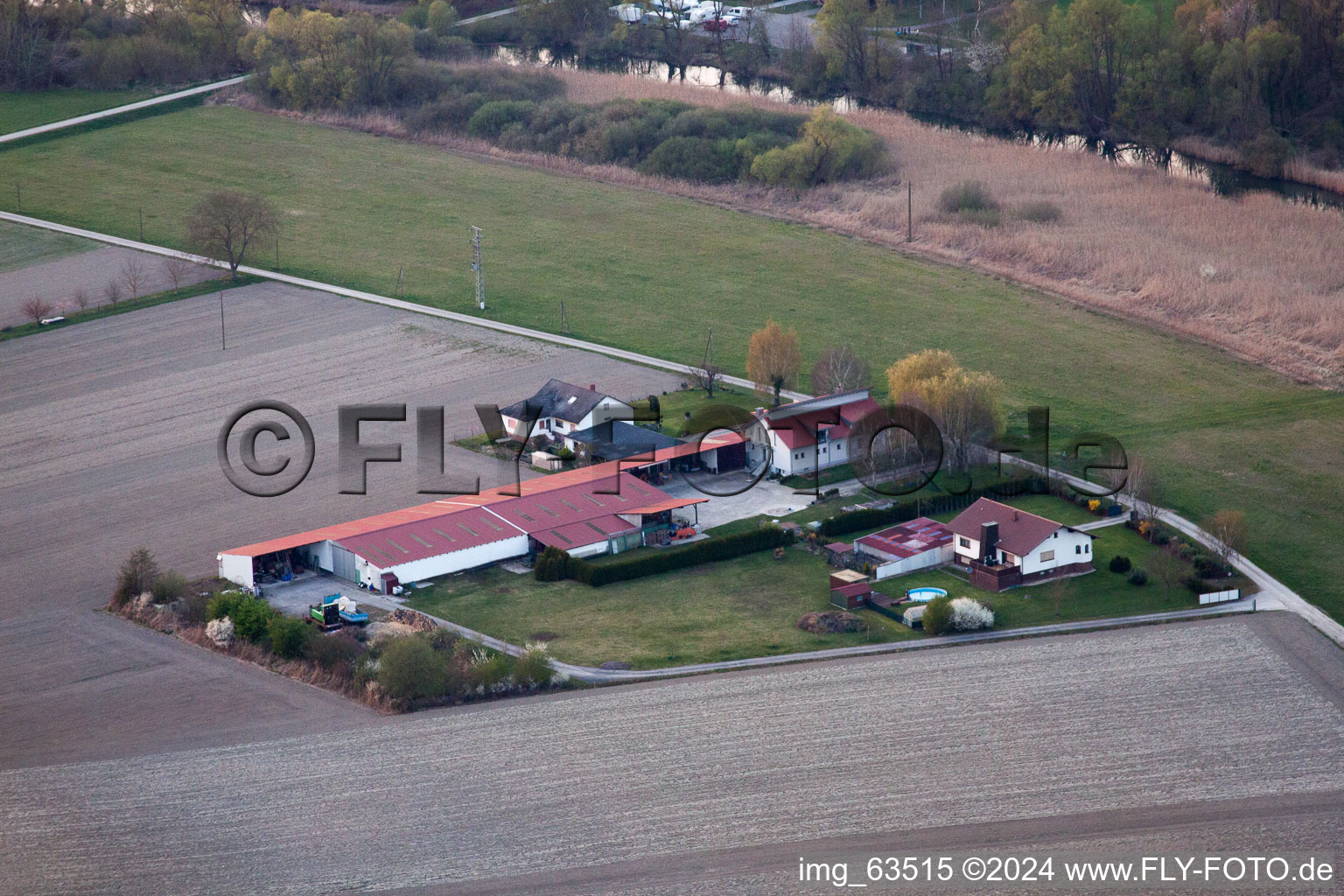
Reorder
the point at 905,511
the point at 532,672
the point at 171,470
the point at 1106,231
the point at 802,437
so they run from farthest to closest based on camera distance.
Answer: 1. the point at 1106,231
2. the point at 171,470
3. the point at 802,437
4. the point at 905,511
5. the point at 532,672

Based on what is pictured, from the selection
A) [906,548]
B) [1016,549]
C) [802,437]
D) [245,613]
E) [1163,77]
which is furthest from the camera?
[1163,77]

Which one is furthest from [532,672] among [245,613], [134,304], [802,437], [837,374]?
[134,304]

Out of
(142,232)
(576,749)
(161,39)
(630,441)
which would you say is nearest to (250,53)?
(161,39)

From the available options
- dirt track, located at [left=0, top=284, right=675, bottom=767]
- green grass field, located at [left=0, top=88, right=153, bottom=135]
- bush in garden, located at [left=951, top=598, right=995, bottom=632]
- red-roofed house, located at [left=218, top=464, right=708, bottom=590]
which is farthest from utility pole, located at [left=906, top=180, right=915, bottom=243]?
green grass field, located at [left=0, top=88, right=153, bottom=135]

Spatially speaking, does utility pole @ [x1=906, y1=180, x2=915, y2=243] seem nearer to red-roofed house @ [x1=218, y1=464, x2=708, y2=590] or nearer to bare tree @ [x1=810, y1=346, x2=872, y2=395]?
bare tree @ [x1=810, y1=346, x2=872, y2=395]

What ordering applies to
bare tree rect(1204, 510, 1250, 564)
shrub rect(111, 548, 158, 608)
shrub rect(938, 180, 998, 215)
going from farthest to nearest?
shrub rect(938, 180, 998, 215)
bare tree rect(1204, 510, 1250, 564)
shrub rect(111, 548, 158, 608)

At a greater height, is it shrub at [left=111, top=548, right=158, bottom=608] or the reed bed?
the reed bed

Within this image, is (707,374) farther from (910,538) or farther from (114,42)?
(114,42)

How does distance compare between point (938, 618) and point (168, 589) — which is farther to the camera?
point (168, 589)
